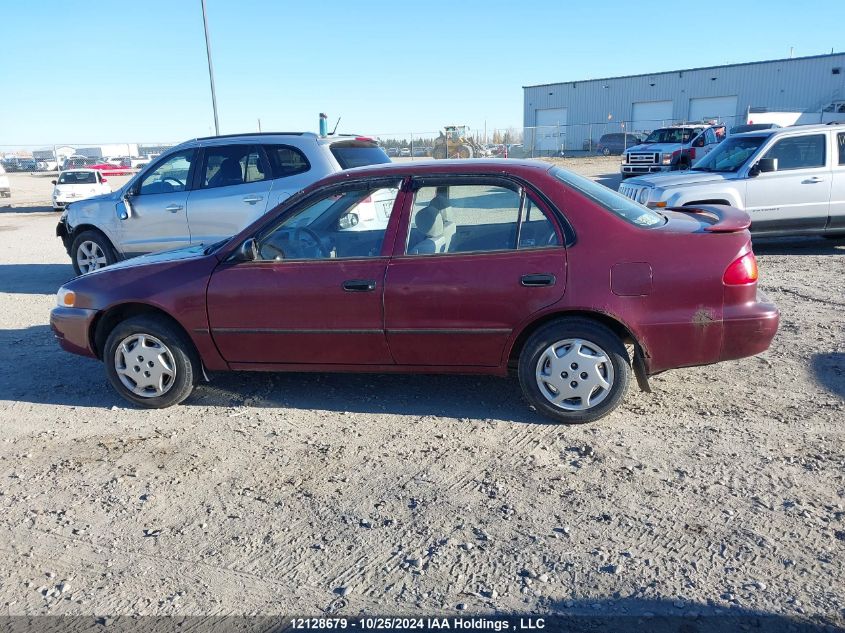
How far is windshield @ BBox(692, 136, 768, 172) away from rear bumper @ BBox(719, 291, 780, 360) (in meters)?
6.46

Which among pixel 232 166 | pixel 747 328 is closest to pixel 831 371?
pixel 747 328

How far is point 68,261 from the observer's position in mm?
11789

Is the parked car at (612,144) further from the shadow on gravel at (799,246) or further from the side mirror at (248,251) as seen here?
the side mirror at (248,251)

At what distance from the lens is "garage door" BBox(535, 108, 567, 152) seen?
1932 inches

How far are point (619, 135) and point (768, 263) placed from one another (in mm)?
39478

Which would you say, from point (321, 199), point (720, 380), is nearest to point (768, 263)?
point (720, 380)

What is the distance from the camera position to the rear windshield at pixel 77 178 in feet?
71.9

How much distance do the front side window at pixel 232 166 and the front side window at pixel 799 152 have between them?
6.89 metres

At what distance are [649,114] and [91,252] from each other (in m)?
53.5

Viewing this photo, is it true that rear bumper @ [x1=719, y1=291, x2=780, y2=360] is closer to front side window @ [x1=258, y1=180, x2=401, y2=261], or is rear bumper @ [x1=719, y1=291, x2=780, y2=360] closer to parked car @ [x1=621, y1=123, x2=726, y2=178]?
front side window @ [x1=258, y1=180, x2=401, y2=261]

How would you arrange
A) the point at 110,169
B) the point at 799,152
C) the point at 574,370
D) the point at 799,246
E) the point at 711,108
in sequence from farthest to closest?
the point at 711,108 → the point at 110,169 → the point at 799,246 → the point at 799,152 → the point at 574,370

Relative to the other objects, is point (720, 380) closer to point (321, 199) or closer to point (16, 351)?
point (321, 199)

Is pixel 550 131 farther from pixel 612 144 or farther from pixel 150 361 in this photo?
pixel 150 361

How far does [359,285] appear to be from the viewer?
→ 4.47 m
